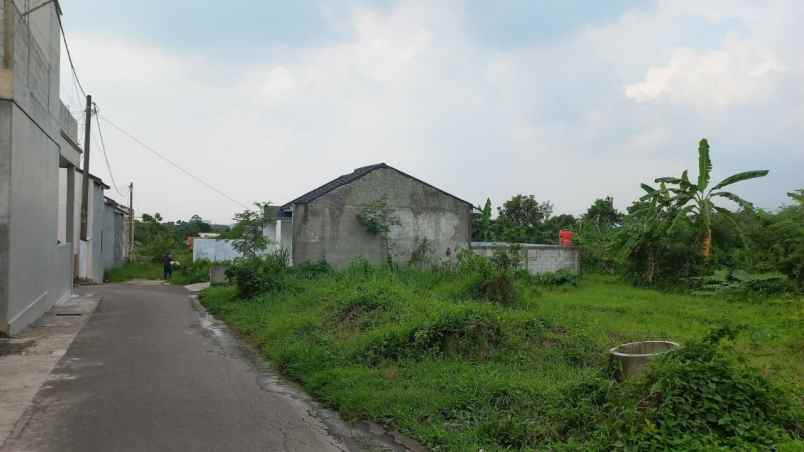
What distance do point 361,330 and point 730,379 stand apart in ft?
20.4

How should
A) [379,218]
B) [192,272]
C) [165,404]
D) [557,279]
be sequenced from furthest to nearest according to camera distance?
[192,272] < [379,218] < [557,279] < [165,404]

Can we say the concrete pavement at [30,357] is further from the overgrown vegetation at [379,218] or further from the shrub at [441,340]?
the overgrown vegetation at [379,218]

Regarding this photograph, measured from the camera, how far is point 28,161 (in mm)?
12672

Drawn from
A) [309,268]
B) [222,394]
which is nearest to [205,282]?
[309,268]

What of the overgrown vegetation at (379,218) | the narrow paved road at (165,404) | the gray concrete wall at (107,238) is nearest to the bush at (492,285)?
the narrow paved road at (165,404)

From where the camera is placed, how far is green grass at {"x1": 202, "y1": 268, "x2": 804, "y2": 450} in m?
6.21

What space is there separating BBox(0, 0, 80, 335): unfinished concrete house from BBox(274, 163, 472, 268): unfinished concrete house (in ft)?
23.1

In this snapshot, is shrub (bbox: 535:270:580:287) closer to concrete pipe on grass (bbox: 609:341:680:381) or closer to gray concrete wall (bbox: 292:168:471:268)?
Result: gray concrete wall (bbox: 292:168:471:268)

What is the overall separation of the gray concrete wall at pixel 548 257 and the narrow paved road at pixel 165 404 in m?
11.8

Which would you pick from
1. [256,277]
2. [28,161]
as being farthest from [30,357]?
[256,277]

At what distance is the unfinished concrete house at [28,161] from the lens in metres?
11.1

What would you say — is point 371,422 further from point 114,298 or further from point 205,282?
point 205,282

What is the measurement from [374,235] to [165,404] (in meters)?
14.2

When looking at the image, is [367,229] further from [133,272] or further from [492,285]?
[133,272]
